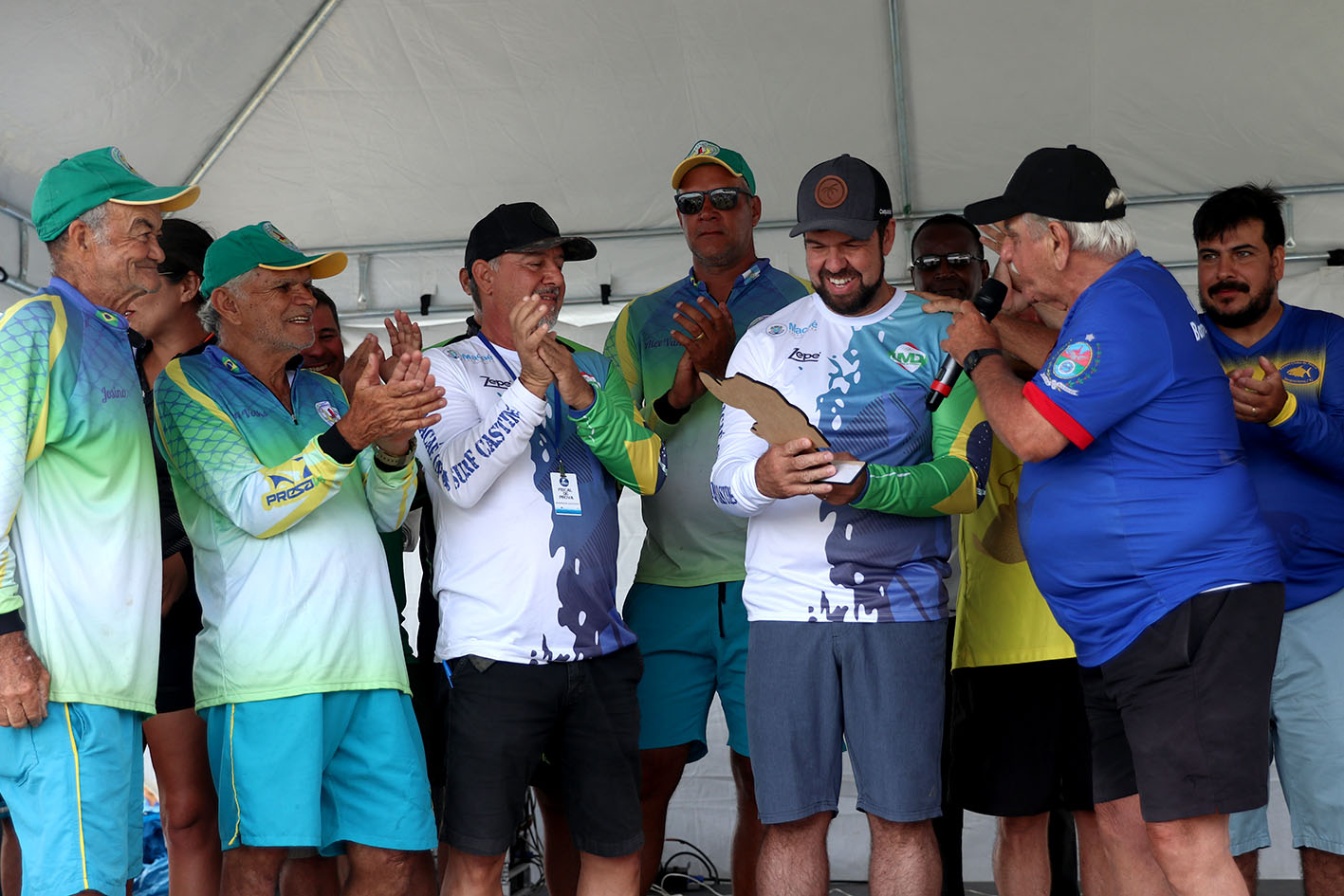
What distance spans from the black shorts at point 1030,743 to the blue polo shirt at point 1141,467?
0.85m

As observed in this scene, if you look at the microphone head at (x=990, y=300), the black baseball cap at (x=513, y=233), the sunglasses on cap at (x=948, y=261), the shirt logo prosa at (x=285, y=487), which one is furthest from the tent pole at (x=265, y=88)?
the microphone head at (x=990, y=300)

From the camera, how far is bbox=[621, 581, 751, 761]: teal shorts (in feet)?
10.7

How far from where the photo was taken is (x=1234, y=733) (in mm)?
2184

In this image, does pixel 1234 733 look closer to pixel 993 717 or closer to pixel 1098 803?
pixel 1098 803

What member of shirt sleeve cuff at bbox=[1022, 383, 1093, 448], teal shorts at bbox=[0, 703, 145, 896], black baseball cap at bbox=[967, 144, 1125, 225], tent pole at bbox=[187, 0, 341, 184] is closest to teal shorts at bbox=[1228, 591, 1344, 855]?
shirt sleeve cuff at bbox=[1022, 383, 1093, 448]

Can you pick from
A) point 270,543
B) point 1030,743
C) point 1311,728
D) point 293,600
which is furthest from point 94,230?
point 1311,728

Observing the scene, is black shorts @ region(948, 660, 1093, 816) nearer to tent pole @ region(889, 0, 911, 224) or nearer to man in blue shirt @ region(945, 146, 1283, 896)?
man in blue shirt @ region(945, 146, 1283, 896)

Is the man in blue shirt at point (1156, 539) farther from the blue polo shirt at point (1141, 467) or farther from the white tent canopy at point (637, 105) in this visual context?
the white tent canopy at point (637, 105)

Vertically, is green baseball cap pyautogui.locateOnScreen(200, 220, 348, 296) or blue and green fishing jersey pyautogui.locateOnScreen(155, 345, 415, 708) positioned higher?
green baseball cap pyautogui.locateOnScreen(200, 220, 348, 296)

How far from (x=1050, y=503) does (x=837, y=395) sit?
0.60 m

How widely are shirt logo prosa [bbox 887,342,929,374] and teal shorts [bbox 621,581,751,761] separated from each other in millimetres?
804

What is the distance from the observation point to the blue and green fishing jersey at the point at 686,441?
11.0 ft

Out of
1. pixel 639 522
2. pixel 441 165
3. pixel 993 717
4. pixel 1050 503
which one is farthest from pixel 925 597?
pixel 441 165

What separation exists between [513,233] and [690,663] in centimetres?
123
